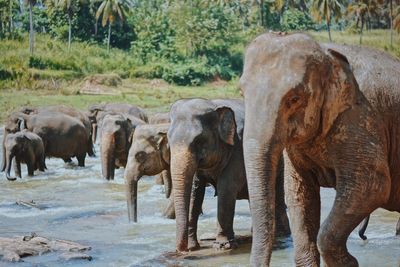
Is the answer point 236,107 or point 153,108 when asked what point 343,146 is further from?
point 153,108

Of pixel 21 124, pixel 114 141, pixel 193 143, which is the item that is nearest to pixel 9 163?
pixel 21 124

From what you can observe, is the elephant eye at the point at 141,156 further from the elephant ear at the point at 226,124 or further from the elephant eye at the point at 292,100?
the elephant eye at the point at 292,100

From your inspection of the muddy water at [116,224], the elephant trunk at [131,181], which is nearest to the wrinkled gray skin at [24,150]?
the muddy water at [116,224]

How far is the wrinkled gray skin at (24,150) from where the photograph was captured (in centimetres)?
1692

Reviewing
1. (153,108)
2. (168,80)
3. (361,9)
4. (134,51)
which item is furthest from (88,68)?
(361,9)

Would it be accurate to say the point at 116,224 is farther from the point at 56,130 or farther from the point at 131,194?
the point at 56,130

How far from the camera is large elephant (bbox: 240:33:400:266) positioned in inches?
192

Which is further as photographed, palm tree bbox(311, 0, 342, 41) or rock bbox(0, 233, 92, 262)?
palm tree bbox(311, 0, 342, 41)

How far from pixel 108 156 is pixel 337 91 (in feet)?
31.3

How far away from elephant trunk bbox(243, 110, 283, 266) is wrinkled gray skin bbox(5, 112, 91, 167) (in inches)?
575

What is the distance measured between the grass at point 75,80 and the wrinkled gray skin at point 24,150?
38.6ft

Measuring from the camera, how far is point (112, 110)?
2166cm

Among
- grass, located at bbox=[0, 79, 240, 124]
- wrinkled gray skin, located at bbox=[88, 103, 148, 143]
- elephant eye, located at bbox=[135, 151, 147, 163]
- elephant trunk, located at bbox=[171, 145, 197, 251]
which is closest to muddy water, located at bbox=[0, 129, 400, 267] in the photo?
elephant trunk, located at bbox=[171, 145, 197, 251]

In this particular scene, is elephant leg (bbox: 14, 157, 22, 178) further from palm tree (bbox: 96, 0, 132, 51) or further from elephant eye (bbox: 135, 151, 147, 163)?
palm tree (bbox: 96, 0, 132, 51)
